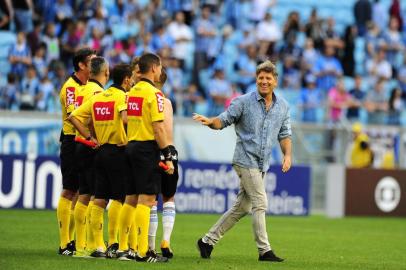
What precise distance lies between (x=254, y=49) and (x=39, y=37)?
6.37 metres

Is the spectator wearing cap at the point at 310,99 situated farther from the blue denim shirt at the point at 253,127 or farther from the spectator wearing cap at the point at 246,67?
the blue denim shirt at the point at 253,127

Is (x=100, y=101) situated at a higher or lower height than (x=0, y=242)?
higher

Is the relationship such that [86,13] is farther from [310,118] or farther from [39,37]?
[310,118]

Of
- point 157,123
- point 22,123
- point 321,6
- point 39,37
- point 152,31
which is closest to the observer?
point 157,123

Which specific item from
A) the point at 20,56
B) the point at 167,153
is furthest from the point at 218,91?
the point at 167,153

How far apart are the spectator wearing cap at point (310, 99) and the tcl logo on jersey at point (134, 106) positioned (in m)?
14.3

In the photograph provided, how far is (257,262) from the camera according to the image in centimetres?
1238

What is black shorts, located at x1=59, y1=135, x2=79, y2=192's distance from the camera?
42.2 ft

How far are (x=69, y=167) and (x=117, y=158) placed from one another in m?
1.04

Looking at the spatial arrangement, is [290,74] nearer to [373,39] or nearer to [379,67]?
[379,67]

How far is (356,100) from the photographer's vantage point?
27.7 meters

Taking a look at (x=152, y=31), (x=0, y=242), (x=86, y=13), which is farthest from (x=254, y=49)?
(x=0, y=242)

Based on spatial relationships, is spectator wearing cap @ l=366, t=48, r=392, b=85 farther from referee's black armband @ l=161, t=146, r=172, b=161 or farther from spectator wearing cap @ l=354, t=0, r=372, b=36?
referee's black armband @ l=161, t=146, r=172, b=161

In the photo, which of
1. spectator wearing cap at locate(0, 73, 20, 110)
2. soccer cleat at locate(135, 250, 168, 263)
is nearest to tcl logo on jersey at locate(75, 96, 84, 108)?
soccer cleat at locate(135, 250, 168, 263)
